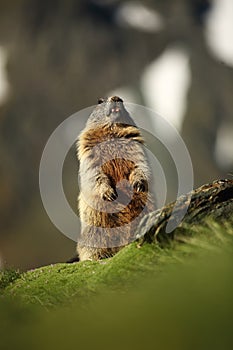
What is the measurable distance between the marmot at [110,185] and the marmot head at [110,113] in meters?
0.02

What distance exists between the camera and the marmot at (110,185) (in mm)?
7988

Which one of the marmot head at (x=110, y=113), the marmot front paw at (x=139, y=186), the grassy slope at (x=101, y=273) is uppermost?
the marmot head at (x=110, y=113)

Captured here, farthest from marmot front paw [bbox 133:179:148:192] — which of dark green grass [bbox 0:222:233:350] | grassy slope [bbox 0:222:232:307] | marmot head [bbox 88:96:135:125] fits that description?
dark green grass [bbox 0:222:233:350]

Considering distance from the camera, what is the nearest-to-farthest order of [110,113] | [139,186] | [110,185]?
[139,186] → [110,185] → [110,113]

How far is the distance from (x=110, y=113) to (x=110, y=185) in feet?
5.39

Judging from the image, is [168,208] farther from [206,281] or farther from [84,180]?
[84,180]

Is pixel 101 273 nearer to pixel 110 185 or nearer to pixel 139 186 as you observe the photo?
pixel 139 186

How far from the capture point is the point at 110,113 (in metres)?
9.41

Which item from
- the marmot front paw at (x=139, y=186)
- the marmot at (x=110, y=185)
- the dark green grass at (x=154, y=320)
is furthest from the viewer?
the marmot front paw at (x=139, y=186)

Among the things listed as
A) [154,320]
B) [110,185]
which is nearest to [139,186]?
[110,185]

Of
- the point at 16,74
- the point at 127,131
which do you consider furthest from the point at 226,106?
the point at 127,131

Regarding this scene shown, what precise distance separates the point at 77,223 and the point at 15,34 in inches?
3480

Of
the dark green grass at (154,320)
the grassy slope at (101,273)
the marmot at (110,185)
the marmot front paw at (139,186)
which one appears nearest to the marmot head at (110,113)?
the marmot at (110,185)

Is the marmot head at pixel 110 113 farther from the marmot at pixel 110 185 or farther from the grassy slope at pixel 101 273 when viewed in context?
the grassy slope at pixel 101 273
